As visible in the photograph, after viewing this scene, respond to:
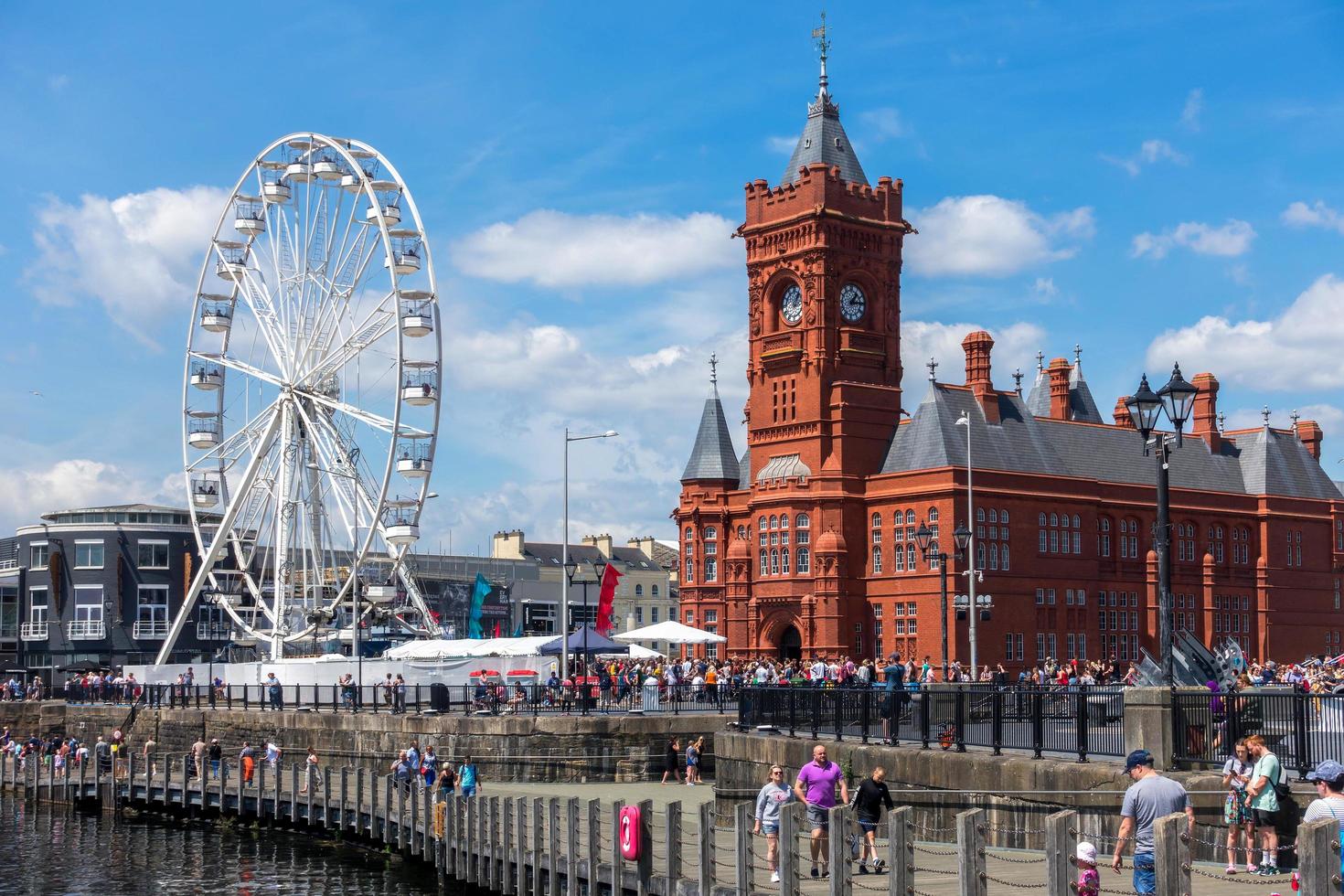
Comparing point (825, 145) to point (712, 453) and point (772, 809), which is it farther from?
point (772, 809)

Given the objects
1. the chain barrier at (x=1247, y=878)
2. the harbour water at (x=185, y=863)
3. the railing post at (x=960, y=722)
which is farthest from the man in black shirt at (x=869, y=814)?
the harbour water at (x=185, y=863)

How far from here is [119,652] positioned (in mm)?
96438

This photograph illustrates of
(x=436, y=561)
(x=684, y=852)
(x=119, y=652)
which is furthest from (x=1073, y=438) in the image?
(x=436, y=561)

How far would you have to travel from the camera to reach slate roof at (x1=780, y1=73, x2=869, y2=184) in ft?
261

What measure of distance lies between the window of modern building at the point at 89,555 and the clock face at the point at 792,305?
44772mm

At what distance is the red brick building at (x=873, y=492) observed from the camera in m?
75.2

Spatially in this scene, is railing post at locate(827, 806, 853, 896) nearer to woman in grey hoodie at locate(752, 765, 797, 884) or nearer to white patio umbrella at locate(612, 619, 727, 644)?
woman in grey hoodie at locate(752, 765, 797, 884)

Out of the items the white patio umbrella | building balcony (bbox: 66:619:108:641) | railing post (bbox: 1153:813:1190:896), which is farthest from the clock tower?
railing post (bbox: 1153:813:1190:896)

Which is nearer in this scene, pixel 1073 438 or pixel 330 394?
pixel 330 394

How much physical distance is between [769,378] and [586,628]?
33229 mm

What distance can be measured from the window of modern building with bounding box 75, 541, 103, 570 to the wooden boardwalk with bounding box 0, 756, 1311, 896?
49595mm

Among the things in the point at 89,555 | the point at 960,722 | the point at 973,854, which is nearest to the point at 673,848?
the point at 960,722

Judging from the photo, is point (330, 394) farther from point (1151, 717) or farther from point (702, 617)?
point (1151, 717)

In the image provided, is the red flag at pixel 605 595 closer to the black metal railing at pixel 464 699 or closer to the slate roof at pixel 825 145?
the black metal railing at pixel 464 699
